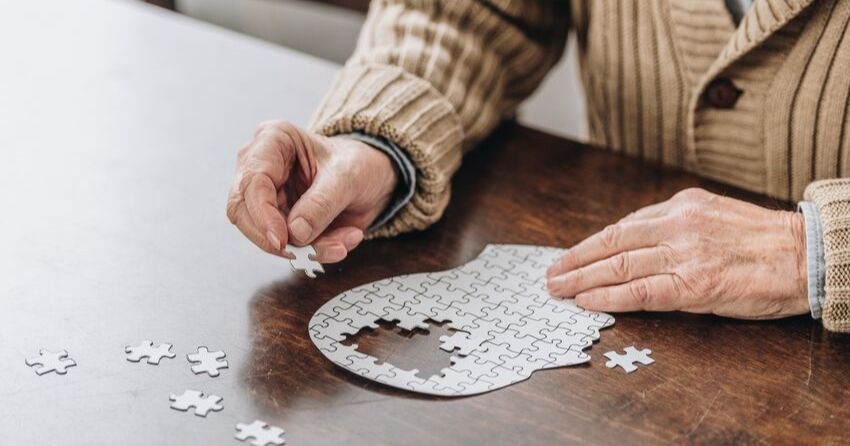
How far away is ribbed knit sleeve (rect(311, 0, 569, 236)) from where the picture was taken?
154 centimetres

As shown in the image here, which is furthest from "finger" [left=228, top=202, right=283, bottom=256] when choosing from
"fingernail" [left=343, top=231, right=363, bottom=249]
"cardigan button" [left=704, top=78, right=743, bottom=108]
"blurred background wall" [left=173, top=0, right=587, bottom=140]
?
"blurred background wall" [left=173, top=0, right=587, bottom=140]

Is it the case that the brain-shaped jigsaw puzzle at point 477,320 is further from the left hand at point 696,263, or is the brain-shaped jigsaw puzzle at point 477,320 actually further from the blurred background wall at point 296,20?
the blurred background wall at point 296,20

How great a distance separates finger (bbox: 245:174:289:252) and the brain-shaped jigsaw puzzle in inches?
4.3

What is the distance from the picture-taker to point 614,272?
4.38 ft

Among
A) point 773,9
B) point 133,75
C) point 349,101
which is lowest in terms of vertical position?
point 133,75

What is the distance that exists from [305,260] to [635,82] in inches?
30.1

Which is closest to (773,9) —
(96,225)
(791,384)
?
(791,384)

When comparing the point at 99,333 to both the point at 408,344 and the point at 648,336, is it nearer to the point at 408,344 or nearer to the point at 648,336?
the point at 408,344

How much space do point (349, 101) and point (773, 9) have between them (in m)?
0.65

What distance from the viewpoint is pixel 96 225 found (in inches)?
59.4

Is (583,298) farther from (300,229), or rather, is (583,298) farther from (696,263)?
(300,229)

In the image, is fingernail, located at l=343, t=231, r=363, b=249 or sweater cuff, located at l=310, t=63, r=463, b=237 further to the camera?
sweater cuff, located at l=310, t=63, r=463, b=237

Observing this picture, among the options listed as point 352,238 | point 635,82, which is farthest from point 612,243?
point 635,82

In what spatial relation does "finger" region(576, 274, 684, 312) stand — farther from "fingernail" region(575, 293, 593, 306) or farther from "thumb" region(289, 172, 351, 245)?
"thumb" region(289, 172, 351, 245)
